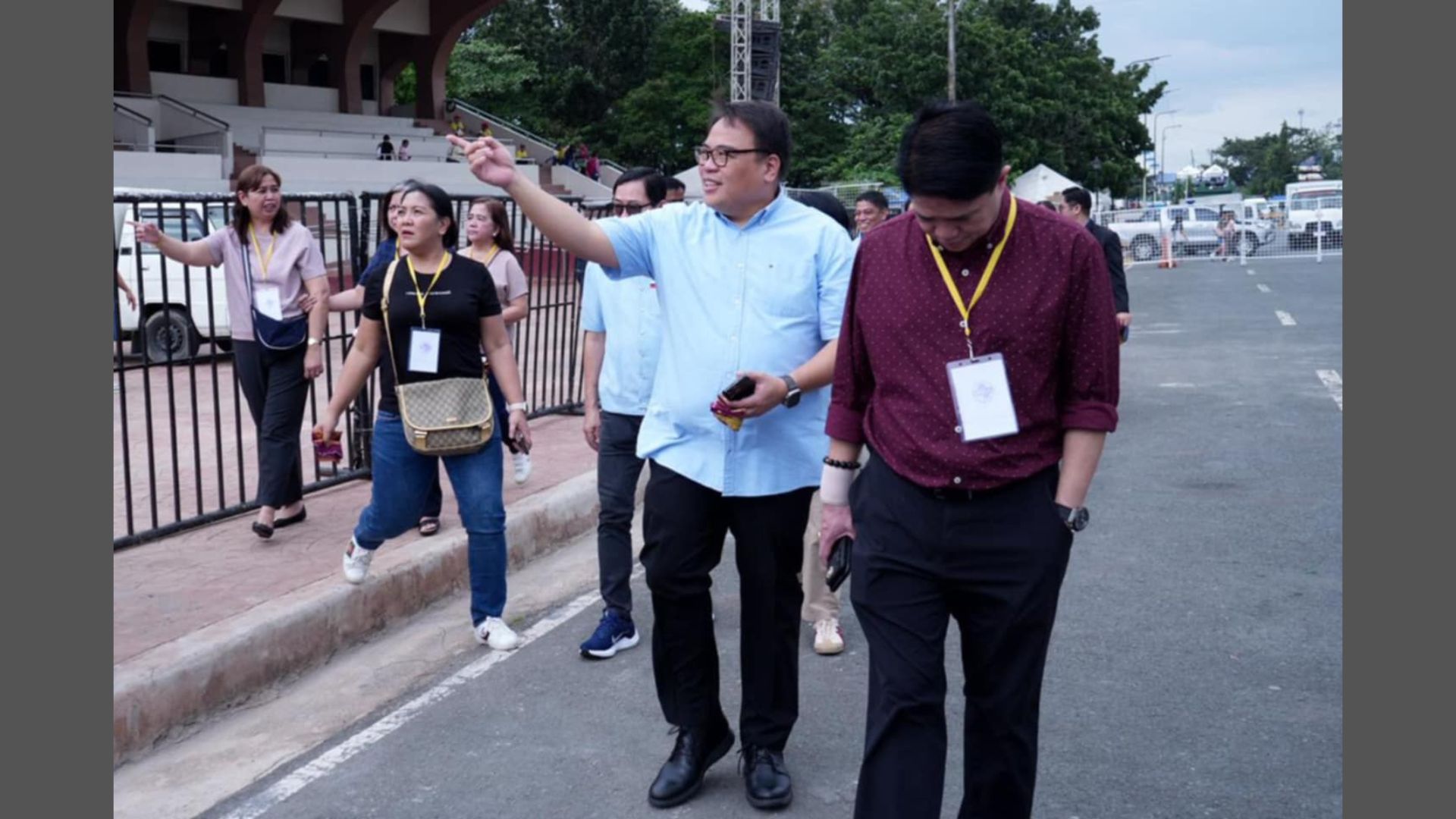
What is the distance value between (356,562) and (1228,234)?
37060 mm

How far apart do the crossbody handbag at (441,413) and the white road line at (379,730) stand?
0.86 metres

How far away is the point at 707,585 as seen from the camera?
4.28 metres

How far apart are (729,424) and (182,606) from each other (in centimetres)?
300

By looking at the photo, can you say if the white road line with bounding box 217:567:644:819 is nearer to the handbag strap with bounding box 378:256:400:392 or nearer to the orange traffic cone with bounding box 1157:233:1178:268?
the handbag strap with bounding box 378:256:400:392

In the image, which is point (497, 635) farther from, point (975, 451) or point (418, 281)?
point (975, 451)

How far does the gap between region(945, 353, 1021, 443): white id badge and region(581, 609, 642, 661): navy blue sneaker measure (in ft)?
9.44

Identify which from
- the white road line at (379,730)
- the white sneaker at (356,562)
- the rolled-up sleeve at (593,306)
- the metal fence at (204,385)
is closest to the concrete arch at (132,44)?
the metal fence at (204,385)

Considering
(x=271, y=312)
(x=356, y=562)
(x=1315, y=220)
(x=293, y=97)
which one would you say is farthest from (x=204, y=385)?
(x=1315, y=220)

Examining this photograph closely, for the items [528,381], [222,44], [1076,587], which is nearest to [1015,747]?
[1076,587]

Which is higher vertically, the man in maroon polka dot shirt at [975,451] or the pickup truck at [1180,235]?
the pickup truck at [1180,235]

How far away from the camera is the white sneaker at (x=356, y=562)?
5.98 m

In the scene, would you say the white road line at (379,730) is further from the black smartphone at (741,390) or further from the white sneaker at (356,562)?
the black smartphone at (741,390)

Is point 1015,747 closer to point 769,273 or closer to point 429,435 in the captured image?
point 769,273

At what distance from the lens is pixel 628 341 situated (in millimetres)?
5719
